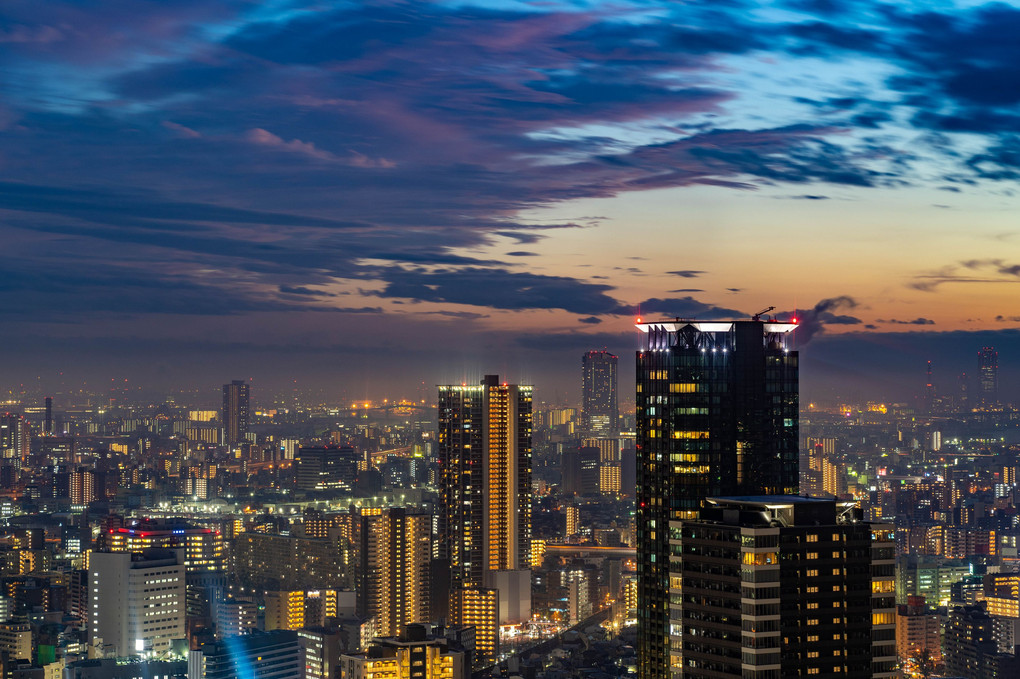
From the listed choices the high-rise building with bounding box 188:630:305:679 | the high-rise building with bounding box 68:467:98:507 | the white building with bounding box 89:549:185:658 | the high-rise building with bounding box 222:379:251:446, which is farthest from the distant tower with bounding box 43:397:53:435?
the high-rise building with bounding box 188:630:305:679

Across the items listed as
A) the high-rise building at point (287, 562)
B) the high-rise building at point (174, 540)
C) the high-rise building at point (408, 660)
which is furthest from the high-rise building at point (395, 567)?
the high-rise building at point (408, 660)

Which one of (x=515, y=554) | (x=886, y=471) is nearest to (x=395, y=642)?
(x=515, y=554)

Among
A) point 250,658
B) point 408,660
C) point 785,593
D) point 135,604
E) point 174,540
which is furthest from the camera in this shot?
point 174,540

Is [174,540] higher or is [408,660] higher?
[174,540]

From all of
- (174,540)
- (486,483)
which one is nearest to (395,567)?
(486,483)

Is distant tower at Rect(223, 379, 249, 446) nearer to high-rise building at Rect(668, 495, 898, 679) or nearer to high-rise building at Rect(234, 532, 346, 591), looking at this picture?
high-rise building at Rect(234, 532, 346, 591)

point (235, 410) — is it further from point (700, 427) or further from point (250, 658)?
point (700, 427)

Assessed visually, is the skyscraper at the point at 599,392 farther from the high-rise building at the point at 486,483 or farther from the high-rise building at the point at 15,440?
the high-rise building at the point at 15,440
